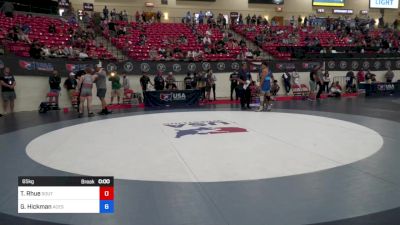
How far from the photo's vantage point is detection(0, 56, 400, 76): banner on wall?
14570 mm

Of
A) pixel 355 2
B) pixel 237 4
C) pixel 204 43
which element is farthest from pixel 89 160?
pixel 355 2

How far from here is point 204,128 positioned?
9234 mm

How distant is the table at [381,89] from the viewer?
1988cm

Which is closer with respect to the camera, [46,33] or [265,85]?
[265,85]

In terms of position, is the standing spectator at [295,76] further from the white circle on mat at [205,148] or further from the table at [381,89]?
the white circle on mat at [205,148]

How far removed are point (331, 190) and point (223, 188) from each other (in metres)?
1.38

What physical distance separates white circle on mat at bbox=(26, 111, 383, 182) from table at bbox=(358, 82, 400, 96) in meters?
10.9

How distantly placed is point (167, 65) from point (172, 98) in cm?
345

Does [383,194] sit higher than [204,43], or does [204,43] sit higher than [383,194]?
[204,43]

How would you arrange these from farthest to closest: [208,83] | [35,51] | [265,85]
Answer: [208,83] → [35,51] → [265,85]

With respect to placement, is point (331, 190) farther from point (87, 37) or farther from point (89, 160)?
point (87, 37)

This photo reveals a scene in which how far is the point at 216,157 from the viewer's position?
6305 mm

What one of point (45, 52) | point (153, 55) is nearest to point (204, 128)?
point (45, 52)

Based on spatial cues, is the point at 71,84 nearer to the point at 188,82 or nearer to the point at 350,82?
the point at 188,82
